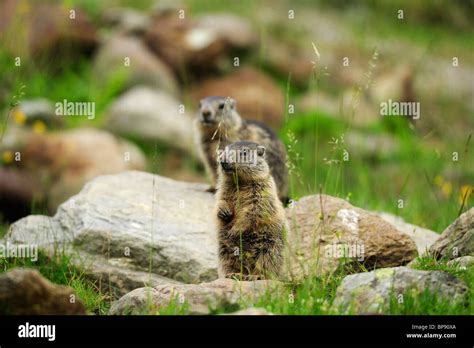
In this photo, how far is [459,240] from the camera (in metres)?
7.11

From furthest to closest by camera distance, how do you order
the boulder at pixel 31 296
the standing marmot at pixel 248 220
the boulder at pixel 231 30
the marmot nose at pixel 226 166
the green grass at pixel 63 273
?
the boulder at pixel 231 30 → the marmot nose at pixel 226 166 → the standing marmot at pixel 248 220 → the green grass at pixel 63 273 → the boulder at pixel 31 296

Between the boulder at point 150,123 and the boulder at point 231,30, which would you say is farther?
the boulder at point 231,30

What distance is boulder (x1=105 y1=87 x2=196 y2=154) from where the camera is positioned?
15766 mm

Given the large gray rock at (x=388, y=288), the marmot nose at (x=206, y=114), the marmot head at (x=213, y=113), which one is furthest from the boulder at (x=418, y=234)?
the marmot nose at (x=206, y=114)

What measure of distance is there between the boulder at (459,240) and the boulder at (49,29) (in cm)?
1143

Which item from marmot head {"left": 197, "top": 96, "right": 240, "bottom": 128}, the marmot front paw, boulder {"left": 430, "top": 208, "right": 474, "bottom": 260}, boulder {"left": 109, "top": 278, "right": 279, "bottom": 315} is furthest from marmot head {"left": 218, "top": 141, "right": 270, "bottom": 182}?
marmot head {"left": 197, "top": 96, "right": 240, "bottom": 128}

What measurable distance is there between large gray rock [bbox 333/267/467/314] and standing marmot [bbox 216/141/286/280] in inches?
53.5

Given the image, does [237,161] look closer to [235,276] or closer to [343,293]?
[235,276]

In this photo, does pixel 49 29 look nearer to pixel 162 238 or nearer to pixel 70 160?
pixel 70 160

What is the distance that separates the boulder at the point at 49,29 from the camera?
16906 millimetres

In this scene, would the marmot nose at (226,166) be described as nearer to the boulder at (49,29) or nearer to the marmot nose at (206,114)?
the marmot nose at (206,114)

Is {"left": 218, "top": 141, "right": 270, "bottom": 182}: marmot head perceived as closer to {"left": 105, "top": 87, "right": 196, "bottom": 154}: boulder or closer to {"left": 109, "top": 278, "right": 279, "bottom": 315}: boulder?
{"left": 109, "top": 278, "right": 279, "bottom": 315}: boulder
